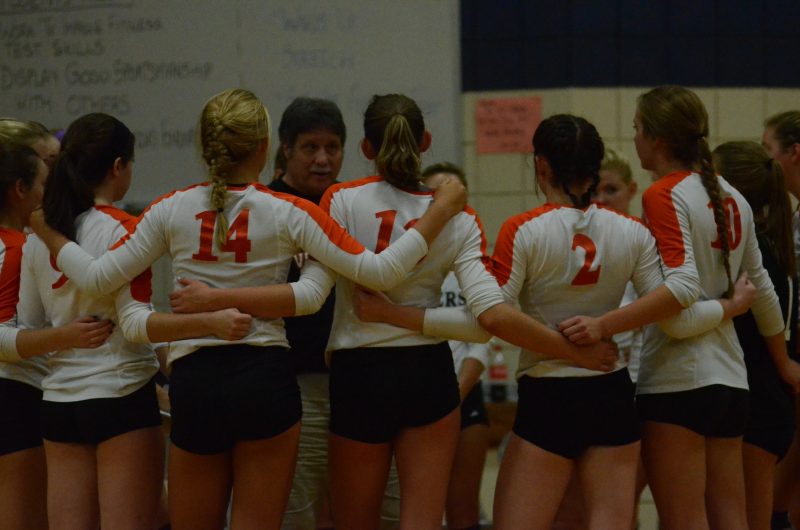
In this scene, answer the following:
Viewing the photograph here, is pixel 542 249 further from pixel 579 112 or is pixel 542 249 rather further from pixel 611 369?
pixel 579 112

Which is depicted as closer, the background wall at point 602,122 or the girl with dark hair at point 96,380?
the girl with dark hair at point 96,380

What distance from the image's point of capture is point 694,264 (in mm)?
2695

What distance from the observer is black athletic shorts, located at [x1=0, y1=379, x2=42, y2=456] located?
287cm

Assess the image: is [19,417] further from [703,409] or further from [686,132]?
[686,132]

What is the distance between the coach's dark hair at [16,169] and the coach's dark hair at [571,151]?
62.2 inches

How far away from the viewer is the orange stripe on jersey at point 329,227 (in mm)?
2512

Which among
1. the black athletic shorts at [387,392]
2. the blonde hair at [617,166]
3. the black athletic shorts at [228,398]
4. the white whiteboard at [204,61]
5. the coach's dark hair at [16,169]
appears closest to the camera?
the black athletic shorts at [228,398]

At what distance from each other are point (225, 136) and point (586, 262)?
1.02 m

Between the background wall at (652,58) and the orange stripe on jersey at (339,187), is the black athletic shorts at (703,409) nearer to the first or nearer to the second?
the orange stripe on jersey at (339,187)

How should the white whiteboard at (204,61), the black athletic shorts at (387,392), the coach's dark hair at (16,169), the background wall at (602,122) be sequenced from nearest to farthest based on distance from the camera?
the black athletic shorts at (387,392) → the coach's dark hair at (16,169) → the white whiteboard at (204,61) → the background wall at (602,122)

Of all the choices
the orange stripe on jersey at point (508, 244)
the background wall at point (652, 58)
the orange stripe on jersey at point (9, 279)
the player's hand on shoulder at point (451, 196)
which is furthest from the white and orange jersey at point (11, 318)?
the background wall at point (652, 58)

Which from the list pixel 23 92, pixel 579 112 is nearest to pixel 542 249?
pixel 23 92

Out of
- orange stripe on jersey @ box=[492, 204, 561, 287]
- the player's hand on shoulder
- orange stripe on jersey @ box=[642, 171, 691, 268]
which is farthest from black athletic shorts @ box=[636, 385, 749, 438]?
the player's hand on shoulder

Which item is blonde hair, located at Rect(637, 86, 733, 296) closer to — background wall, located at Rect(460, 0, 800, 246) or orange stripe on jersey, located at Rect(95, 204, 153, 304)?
orange stripe on jersey, located at Rect(95, 204, 153, 304)
